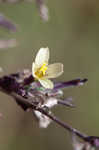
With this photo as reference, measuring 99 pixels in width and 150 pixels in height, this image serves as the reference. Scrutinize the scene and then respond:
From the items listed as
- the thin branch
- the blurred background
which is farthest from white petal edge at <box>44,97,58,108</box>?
the blurred background

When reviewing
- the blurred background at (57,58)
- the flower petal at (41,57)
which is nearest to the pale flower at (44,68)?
the flower petal at (41,57)

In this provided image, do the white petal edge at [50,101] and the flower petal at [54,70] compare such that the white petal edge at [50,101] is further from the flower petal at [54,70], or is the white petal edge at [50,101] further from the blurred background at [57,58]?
the blurred background at [57,58]

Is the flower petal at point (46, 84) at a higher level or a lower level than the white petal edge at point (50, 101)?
higher

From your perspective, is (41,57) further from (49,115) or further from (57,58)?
(57,58)

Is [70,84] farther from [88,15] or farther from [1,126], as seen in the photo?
[88,15]

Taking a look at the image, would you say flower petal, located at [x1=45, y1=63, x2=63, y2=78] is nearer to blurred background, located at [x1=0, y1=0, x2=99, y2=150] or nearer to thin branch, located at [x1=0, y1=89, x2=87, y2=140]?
thin branch, located at [x1=0, y1=89, x2=87, y2=140]

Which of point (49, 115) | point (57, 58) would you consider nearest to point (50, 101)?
point (49, 115)
